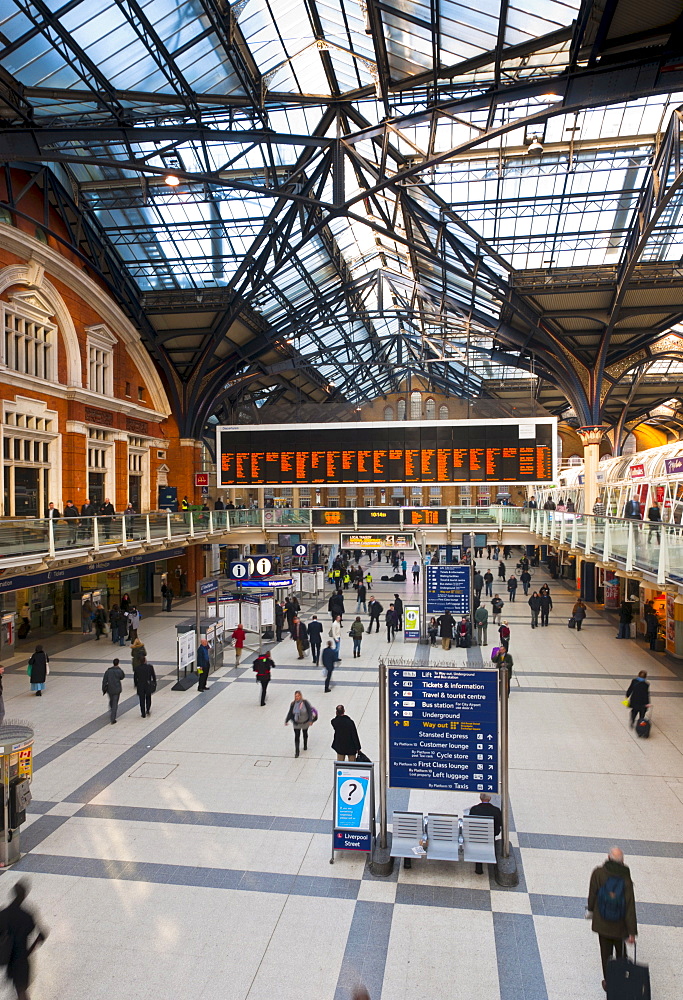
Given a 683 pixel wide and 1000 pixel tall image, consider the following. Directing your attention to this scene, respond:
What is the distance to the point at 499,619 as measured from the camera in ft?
82.0

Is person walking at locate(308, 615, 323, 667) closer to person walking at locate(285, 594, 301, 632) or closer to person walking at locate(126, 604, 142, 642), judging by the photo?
person walking at locate(285, 594, 301, 632)

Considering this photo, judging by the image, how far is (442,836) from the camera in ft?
26.3

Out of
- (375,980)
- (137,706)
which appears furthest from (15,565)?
(375,980)

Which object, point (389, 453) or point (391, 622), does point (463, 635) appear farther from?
point (389, 453)

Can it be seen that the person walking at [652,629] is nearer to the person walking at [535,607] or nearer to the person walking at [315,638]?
the person walking at [535,607]

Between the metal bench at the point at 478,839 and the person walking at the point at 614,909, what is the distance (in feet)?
5.63

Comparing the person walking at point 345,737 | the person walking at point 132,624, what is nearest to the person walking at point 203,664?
the person walking at point 132,624

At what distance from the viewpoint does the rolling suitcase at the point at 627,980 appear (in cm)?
521

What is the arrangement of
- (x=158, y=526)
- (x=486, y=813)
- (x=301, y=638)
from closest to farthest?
(x=486, y=813) < (x=301, y=638) < (x=158, y=526)

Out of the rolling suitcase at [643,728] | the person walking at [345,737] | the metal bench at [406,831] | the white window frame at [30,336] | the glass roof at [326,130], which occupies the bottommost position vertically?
the rolling suitcase at [643,728]

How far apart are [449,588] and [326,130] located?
47.4ft

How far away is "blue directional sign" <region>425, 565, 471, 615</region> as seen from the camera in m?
20.7

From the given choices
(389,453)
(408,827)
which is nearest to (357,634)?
(389,453)

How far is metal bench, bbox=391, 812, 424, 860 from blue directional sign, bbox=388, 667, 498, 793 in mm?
385
